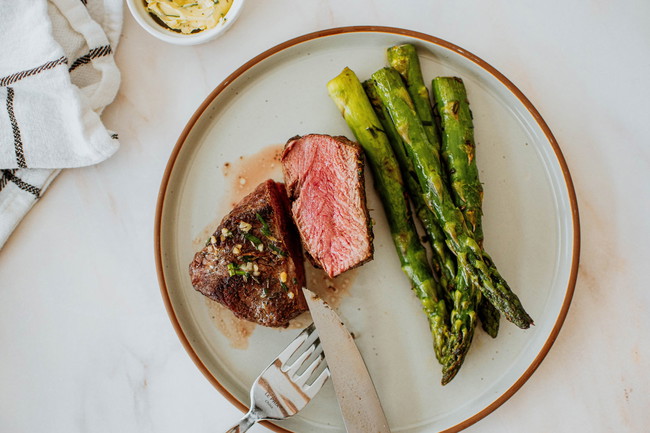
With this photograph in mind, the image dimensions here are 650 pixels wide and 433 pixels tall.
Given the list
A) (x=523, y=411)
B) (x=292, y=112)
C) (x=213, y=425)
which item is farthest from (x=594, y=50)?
(x=213, y=425)

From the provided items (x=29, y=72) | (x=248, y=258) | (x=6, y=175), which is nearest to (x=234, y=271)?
(x=248, y=258)

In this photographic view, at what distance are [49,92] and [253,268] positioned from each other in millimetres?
1546

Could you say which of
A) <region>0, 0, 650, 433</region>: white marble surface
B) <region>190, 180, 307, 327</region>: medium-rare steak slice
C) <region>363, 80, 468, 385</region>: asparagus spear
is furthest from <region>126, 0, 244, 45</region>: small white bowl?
<region>190, 180, 307, 327</region>: medium-rare steak slice

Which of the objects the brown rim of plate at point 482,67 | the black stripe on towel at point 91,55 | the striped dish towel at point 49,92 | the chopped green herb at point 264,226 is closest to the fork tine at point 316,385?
the brown rim of plate at point 482,67

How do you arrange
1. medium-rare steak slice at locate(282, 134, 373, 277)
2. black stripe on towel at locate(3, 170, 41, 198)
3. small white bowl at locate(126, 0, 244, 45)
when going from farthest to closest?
black stripe on towel at locate(3, 170, 41, 198), small white bowl at locate(126, 0, 244, 45), medium-rare steak slice at locate(282, 134, 373, 277)

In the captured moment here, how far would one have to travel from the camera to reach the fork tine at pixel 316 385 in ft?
8.63

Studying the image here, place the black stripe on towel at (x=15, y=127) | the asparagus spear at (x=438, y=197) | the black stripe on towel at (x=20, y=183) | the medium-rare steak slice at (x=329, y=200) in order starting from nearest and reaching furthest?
the asparagus spear at (x=438, y=197) → the medium-rare steak slice at (x=329, y=200) → the black stripe on towel at (x=15, y=127) → the black stripe on towel at (x=20, y=183)

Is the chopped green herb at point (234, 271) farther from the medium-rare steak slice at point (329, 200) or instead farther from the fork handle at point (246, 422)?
the fork handle at point (246, 422)

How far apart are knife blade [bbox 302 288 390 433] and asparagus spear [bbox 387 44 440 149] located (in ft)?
3.68

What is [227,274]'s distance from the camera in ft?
8.23

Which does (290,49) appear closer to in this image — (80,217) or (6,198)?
(80,217)

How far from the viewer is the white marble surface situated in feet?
9.22

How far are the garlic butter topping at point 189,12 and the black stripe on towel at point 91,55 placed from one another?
379 millimetres

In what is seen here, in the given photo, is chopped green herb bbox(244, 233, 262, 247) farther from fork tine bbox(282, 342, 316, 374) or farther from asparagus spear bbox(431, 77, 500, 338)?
asparagus spear bbox(431, 77, 500, 338)
